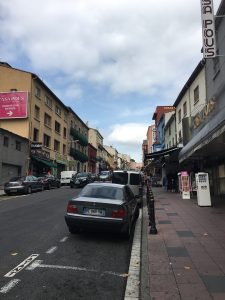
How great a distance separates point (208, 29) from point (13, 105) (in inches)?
1114

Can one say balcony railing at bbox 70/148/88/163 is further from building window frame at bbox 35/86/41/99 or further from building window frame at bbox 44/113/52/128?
building window frame at bbox 35/86/41/99

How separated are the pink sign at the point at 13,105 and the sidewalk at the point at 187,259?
2981 centimetres

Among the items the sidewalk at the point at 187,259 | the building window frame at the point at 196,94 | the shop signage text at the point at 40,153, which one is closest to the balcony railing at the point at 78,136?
the shop signage text at the point at 40,153

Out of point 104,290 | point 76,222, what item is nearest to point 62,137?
point 76,222

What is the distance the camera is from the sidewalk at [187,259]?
18.0 ft

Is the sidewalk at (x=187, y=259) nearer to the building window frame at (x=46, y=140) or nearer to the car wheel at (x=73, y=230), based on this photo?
the car wheel at (x=73, y=230)

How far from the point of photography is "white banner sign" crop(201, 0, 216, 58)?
49.8 feet

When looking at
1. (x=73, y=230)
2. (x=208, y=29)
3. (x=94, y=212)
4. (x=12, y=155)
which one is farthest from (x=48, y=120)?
(x=94, y=212)

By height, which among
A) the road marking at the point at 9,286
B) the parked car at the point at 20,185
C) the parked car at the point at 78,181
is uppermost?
the parked car at the point at 78,181

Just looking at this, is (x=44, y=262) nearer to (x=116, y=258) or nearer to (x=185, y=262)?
(x=116, y=258)

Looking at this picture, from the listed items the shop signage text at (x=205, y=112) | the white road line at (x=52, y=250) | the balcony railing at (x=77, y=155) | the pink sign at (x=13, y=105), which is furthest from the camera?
the balcony railing at (x=77, y=155)

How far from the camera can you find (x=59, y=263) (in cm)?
725

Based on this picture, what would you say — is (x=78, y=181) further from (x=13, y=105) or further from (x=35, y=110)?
(x=35, y=110)

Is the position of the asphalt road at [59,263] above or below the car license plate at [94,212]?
below
